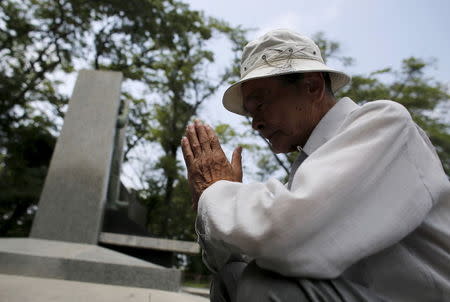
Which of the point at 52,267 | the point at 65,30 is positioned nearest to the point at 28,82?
the point at 65,30

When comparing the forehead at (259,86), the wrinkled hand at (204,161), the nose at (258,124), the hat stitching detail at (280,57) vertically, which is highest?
the hat stitching detail at (280,57)

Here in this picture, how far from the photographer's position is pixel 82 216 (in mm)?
5688

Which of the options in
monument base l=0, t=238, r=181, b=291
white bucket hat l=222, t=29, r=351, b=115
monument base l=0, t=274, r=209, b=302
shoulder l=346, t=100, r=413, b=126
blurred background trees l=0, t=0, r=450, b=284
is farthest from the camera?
blurred background trees l=0, t=0, r=450, b=284

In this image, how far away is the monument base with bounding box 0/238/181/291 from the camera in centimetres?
398

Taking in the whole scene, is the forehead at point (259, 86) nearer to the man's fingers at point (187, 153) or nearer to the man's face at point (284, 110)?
the man's face at point (284, 110)

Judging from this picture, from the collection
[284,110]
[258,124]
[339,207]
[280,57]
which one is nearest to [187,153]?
[258,124]

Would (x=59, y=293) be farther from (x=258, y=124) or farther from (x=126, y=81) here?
(x=126, y=81)

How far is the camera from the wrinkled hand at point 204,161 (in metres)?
1.38

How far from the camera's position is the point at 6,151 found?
39.3 ft

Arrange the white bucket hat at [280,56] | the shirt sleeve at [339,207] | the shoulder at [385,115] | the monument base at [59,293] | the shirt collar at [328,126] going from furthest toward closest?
the monument base at [59,293]
the white bucket hat at [280,56]
the shirt collar at [328,126]
the shoulder at [385,115]
the shirt sleeve at [339,207]

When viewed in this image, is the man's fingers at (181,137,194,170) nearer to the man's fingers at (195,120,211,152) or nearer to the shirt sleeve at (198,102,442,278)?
the man's fingers at (195,120,211,152)

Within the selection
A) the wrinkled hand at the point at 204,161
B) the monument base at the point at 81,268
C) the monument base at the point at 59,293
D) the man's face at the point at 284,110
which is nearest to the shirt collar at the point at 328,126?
the man's face at the point at 284,110

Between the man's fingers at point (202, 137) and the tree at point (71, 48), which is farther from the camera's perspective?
the tree at point (71, 48)

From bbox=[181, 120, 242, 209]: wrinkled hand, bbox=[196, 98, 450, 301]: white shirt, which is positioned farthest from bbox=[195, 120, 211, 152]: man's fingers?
bbox=[196, 98, 450, 301]: white shirt
